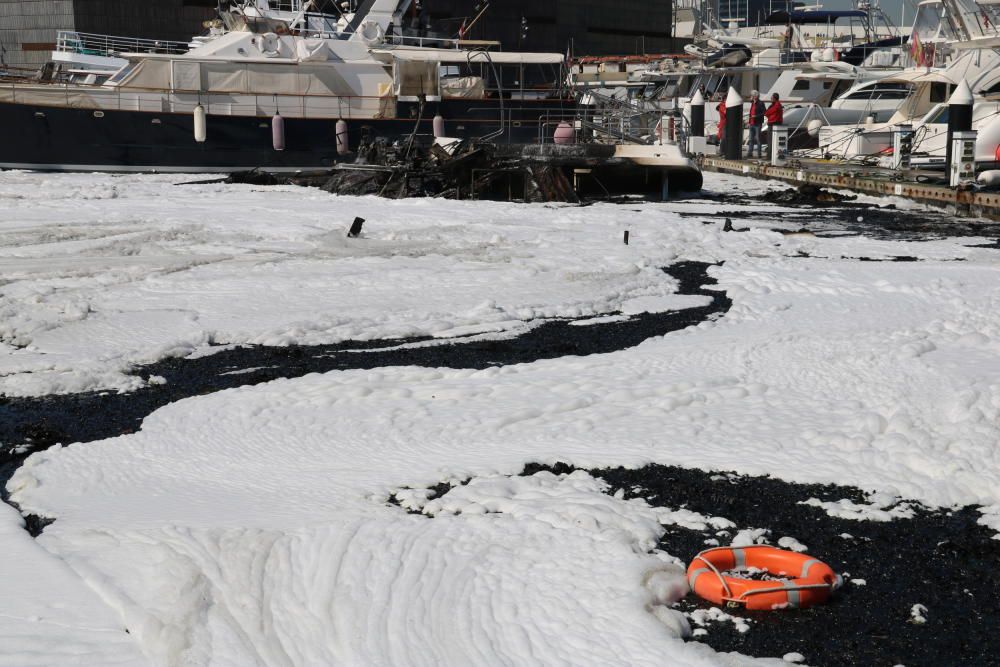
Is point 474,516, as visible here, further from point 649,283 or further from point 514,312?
point 649,283

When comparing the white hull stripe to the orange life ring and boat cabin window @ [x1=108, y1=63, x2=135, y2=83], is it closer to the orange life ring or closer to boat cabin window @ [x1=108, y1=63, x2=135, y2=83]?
boat cabin window @ [x1=108, y1=63, x2=135, y2=83]

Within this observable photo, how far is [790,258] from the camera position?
9.23 meters

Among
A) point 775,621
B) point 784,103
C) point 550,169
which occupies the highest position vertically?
point 784,103

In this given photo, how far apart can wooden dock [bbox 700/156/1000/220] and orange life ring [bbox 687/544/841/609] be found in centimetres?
1009

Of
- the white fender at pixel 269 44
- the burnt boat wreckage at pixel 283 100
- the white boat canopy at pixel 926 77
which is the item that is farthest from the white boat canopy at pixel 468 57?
the white boat canopy at pixel 926 77

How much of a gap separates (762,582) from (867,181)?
12923mm

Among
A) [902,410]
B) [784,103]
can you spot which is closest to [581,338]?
[902,410]

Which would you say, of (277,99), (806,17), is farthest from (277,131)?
(806,17)

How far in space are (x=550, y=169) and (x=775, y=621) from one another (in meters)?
12.7

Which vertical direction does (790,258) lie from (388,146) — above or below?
below

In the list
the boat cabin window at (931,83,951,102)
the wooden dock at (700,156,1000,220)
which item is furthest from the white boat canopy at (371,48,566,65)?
the boat cabin window at (931,83,951,102)

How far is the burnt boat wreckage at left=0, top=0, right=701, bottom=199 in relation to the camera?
20.2 metres

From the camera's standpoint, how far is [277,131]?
68.4ft

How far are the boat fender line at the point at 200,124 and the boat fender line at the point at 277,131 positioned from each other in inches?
48.7
